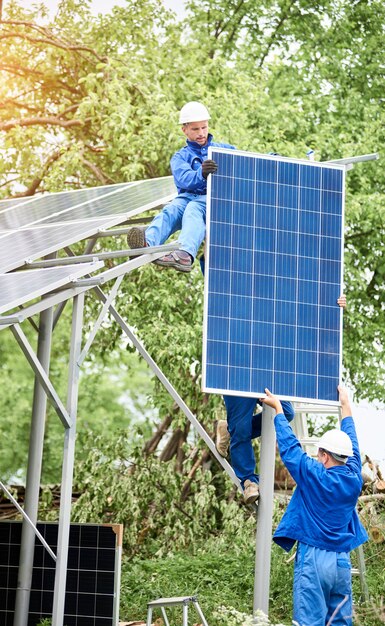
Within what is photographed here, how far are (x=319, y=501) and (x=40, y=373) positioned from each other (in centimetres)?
200

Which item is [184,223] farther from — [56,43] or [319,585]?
[56,43]

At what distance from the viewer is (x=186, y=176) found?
8680 mm

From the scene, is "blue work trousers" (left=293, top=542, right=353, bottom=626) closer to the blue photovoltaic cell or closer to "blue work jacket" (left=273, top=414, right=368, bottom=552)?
"blue work jacket" (left=273, top=414, right=368, bottom=552)

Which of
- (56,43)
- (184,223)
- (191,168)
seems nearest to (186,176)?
(191,168)

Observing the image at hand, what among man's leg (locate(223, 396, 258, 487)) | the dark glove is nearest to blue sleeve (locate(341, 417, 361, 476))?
man's leg (locate(223, 396, 258, 487))

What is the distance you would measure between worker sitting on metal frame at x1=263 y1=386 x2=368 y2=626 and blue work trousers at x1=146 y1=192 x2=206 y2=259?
5.22 feet

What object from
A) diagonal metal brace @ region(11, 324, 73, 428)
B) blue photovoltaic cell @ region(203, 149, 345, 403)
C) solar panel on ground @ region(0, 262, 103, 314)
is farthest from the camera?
blue photovoltaic cell @ region(203, 149, 345, 403)

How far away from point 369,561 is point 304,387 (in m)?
3.42

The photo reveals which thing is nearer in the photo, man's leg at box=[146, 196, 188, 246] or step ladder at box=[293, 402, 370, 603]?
man's leg at box=[146, 196, 188, 246]

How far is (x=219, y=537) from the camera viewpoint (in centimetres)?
1295

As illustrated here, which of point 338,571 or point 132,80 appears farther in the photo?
Answer: point 132,80

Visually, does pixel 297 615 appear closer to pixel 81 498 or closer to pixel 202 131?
pixel 202 131

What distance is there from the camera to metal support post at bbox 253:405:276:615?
8.18 m

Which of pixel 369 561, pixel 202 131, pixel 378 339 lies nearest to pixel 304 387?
pixel 202 131
